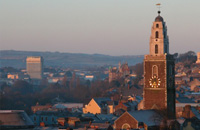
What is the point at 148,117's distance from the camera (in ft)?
222

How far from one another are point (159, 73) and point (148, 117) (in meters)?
7.51

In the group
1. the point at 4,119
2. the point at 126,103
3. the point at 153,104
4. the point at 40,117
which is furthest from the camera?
the point at 126,103

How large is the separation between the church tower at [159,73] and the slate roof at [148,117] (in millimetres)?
4754

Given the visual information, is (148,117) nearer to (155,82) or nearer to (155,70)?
(155,82)

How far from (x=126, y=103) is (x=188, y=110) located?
91.9 ft

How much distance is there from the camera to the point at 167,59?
244ft

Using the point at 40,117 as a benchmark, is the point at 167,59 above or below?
above

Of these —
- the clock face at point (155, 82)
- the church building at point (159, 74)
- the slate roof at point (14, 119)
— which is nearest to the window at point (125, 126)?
the church building at point (159, 74)

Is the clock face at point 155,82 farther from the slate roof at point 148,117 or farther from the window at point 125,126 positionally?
the window at point 125,126

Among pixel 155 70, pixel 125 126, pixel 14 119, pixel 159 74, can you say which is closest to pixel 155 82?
pixel 159 74

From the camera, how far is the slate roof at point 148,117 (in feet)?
217

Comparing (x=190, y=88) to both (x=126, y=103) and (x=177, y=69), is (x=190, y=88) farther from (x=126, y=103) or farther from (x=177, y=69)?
(x=177, y=69)

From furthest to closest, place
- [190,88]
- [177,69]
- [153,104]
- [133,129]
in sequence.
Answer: [177,69] < [190,88] < [153,104] < [133,129]

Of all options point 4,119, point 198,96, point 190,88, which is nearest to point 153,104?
point 4,119
